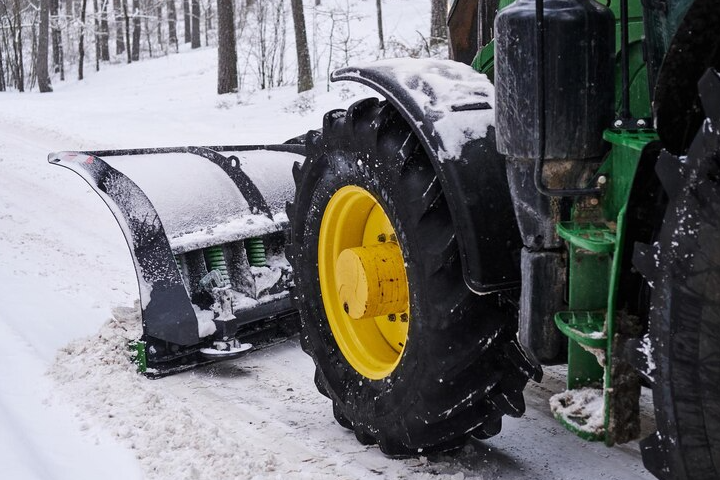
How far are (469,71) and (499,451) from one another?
4.67ft

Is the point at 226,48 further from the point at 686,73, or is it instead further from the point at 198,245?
the point at 686,73

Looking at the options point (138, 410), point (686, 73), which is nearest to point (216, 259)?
point (138, 410)

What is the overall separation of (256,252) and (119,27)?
38.7 m

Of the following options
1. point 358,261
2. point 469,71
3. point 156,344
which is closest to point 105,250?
point 156,344

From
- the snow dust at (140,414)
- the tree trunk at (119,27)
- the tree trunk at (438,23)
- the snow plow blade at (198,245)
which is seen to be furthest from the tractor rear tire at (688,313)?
the tree trunk at (119,27)

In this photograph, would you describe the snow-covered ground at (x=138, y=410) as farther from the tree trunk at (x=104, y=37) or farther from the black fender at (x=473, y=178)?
the tree trunk at (x=104, y=37)

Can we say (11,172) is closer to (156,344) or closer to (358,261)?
(156,344)

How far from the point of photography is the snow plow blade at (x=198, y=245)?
3.61 meters

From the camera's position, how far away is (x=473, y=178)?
7.06 feet

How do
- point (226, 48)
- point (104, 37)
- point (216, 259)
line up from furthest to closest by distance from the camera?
point (104, 37), point (226, 48), point (216, 259)

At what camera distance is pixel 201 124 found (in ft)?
42.5

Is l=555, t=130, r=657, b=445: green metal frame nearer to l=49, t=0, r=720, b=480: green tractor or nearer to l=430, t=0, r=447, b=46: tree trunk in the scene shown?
l=49, t=0, r=720, b=480: green tractor

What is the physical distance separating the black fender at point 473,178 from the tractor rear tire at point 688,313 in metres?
0.63

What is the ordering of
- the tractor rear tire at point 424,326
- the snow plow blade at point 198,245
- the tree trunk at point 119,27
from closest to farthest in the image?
the tractor rear tire at point 424,326, the snow plow blade at point 198,245, the tree trunk at point 119,27
